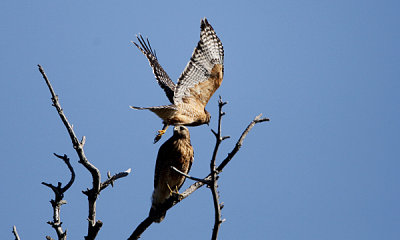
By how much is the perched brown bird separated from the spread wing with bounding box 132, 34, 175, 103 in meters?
1.78

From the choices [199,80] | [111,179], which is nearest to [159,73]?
→ [199,80]

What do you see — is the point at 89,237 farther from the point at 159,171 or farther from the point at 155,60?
the point at 155,60

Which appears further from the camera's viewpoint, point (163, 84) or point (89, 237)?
point (163, 84)

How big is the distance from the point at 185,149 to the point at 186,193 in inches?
47.9

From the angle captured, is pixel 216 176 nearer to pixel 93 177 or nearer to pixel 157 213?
pixel 93 177

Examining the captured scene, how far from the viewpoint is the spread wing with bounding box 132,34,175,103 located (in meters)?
7.58

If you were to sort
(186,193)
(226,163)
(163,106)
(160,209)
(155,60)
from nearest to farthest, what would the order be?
(226,163) → (186,193) → (160,209) → (163,106) → (155,60)

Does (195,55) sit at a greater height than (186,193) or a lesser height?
greater

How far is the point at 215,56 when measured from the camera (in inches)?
271

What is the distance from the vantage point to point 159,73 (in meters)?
7.89

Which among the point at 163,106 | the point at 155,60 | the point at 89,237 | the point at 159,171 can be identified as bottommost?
the point at 89,237

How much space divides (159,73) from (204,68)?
3.97ft

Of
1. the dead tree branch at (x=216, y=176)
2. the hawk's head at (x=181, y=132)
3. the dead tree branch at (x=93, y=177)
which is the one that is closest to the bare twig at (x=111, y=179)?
the dead tree branch at (x=93, y=177)


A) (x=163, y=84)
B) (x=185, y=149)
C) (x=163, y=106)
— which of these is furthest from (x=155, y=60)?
(x=185, y=149)
